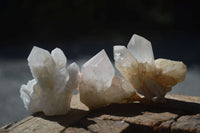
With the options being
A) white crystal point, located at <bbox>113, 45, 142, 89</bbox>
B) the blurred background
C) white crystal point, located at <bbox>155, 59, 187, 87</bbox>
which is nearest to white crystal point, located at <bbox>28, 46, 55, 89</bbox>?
white crystal point, located at <bbox>113, 45, 142, 89</bbox>

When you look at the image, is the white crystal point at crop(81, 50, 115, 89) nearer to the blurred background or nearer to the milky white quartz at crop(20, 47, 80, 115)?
the milky white quartz at crop(20, 47, 80, 115)

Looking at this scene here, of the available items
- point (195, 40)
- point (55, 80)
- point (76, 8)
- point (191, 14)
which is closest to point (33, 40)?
point (76, 8)

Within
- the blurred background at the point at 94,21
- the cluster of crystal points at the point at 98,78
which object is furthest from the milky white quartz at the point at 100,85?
the blurred background at the point at 94,21

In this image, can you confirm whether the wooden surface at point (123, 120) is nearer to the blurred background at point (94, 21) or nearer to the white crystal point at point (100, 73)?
the white crystal point at point (100, 73)

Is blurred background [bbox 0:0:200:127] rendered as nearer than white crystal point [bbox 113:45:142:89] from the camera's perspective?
No

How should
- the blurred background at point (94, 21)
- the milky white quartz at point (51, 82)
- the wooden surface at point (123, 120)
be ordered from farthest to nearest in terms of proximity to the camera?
the blurred background at point (94, 21), the milky white quartz at point (51, 82), the wooden surface at point (123, 120)

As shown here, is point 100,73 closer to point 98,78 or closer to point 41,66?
point 98,78

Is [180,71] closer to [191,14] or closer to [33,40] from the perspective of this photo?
[33,40]
